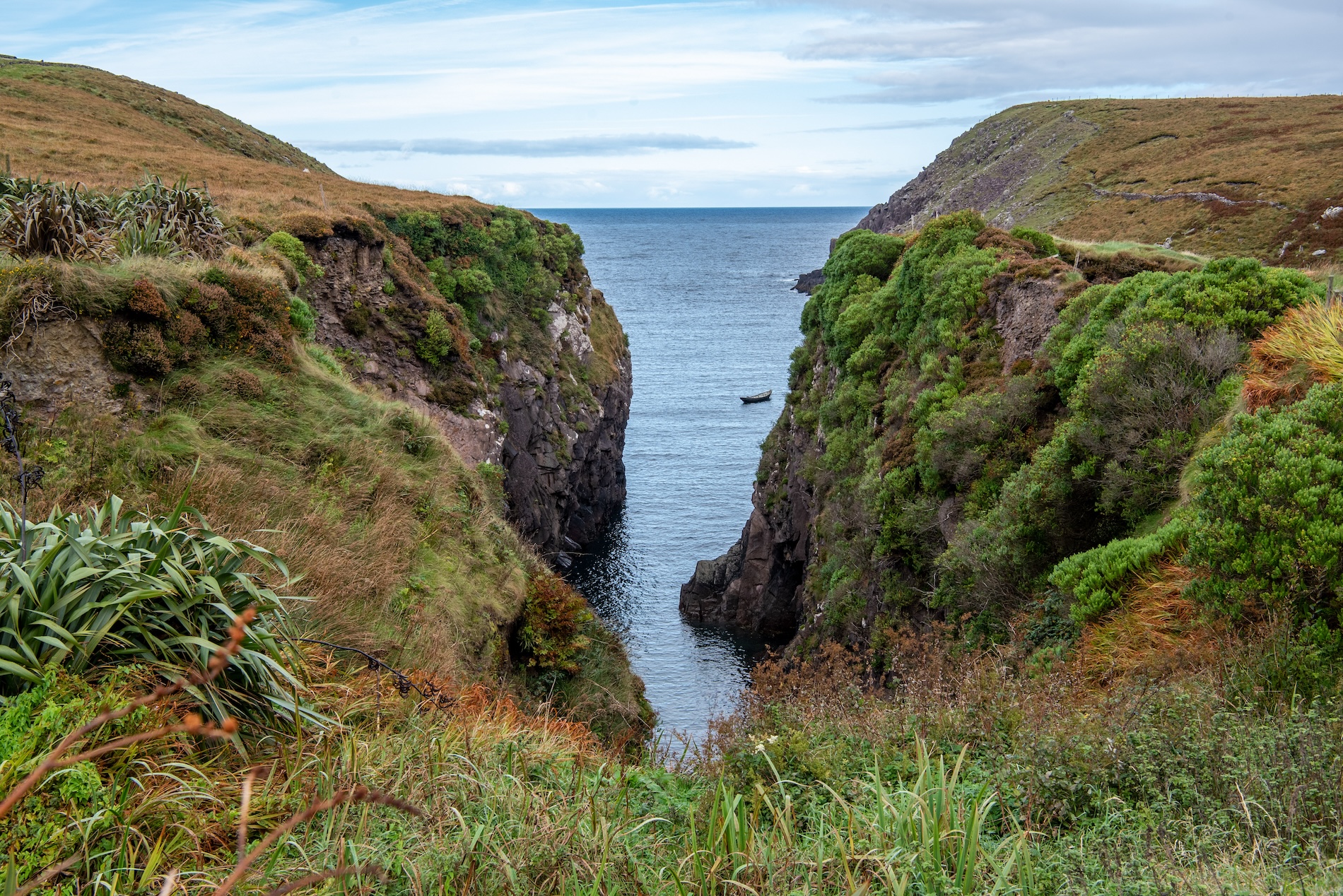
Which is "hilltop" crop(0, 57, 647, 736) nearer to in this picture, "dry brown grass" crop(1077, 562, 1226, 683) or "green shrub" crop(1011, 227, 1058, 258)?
"dry brown grass" crop(1077, 562, 1226, 683)

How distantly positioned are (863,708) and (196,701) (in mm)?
5870

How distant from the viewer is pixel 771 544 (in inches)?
1516

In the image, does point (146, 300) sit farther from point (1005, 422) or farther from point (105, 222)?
point (1005, 422)

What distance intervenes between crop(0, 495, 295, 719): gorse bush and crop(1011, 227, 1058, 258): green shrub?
24255 millimetres

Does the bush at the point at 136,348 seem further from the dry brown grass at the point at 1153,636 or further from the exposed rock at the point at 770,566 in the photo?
the exposed rock at the point at 770,566

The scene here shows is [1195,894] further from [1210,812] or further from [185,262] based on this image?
[185,262]

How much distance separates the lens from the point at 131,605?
6.20m

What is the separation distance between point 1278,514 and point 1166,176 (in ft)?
222

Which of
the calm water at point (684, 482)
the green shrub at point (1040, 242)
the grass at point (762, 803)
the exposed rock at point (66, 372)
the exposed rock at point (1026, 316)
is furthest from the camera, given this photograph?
the calm water at point (684, 482)

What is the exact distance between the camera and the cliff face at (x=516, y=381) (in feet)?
97.0

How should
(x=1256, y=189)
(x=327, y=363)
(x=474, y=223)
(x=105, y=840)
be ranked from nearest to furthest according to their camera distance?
(x=105, y=840) → (x=327, y=363) → (x=474, y=223) → (x=1256, y=189)

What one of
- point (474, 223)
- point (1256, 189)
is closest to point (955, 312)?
point (474, 223)

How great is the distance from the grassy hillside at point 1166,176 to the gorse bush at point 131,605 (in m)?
42.0

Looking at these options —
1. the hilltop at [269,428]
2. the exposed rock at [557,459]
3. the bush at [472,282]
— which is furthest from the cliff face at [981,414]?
the bush at [472,282]
